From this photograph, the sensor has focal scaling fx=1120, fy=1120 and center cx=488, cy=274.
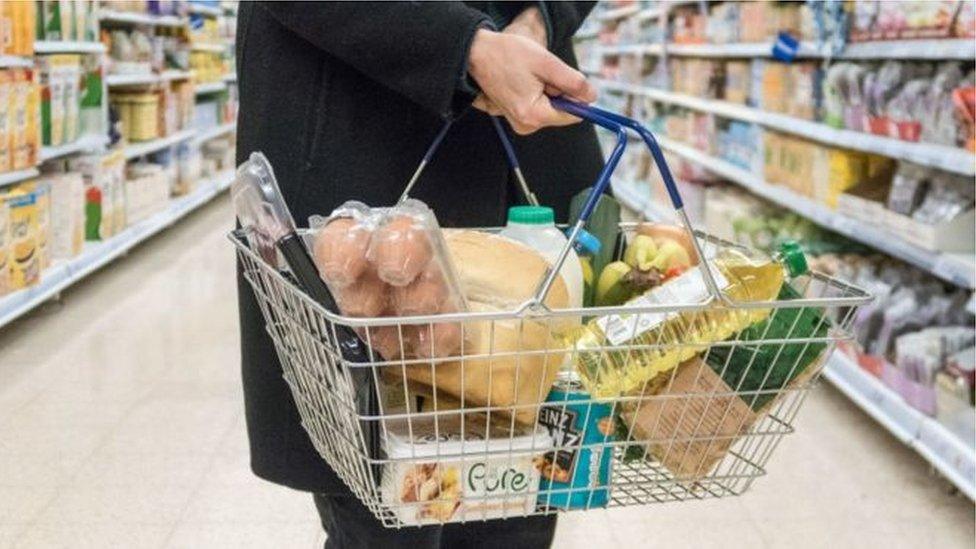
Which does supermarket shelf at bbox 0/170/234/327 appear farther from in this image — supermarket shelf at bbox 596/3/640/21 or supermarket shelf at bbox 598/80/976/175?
supermarket shelf at bbox 596/3/640/21

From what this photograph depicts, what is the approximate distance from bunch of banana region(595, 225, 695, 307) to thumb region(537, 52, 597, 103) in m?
0.14

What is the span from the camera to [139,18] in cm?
548

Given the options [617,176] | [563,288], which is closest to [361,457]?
[563,288]

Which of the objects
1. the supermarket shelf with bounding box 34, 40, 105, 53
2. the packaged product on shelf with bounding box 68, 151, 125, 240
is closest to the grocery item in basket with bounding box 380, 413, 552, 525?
the supermarket shelf with bounding box 34, 40, 105, 53

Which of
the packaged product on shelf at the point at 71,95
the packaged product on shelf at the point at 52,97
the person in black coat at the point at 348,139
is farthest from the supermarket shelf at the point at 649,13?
the person in black coat at the point at 348,139

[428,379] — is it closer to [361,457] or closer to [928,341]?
[361,457]

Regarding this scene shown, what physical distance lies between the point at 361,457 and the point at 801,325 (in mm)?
312

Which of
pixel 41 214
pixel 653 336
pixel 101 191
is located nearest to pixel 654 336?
pixel 653 336

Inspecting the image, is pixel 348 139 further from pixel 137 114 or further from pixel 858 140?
pixel 137 114

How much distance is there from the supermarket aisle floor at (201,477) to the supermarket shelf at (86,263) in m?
0.13

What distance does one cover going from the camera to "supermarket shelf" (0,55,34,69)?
356cm

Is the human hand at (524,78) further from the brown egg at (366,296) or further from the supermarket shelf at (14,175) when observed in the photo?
the supermarket shelf at (14,175)

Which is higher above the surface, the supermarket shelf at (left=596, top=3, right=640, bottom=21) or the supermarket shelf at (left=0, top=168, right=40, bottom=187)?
the supermarket shelf at (left=596, top=3, right=640, bottom=21)

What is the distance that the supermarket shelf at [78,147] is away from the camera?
418 centimetres
